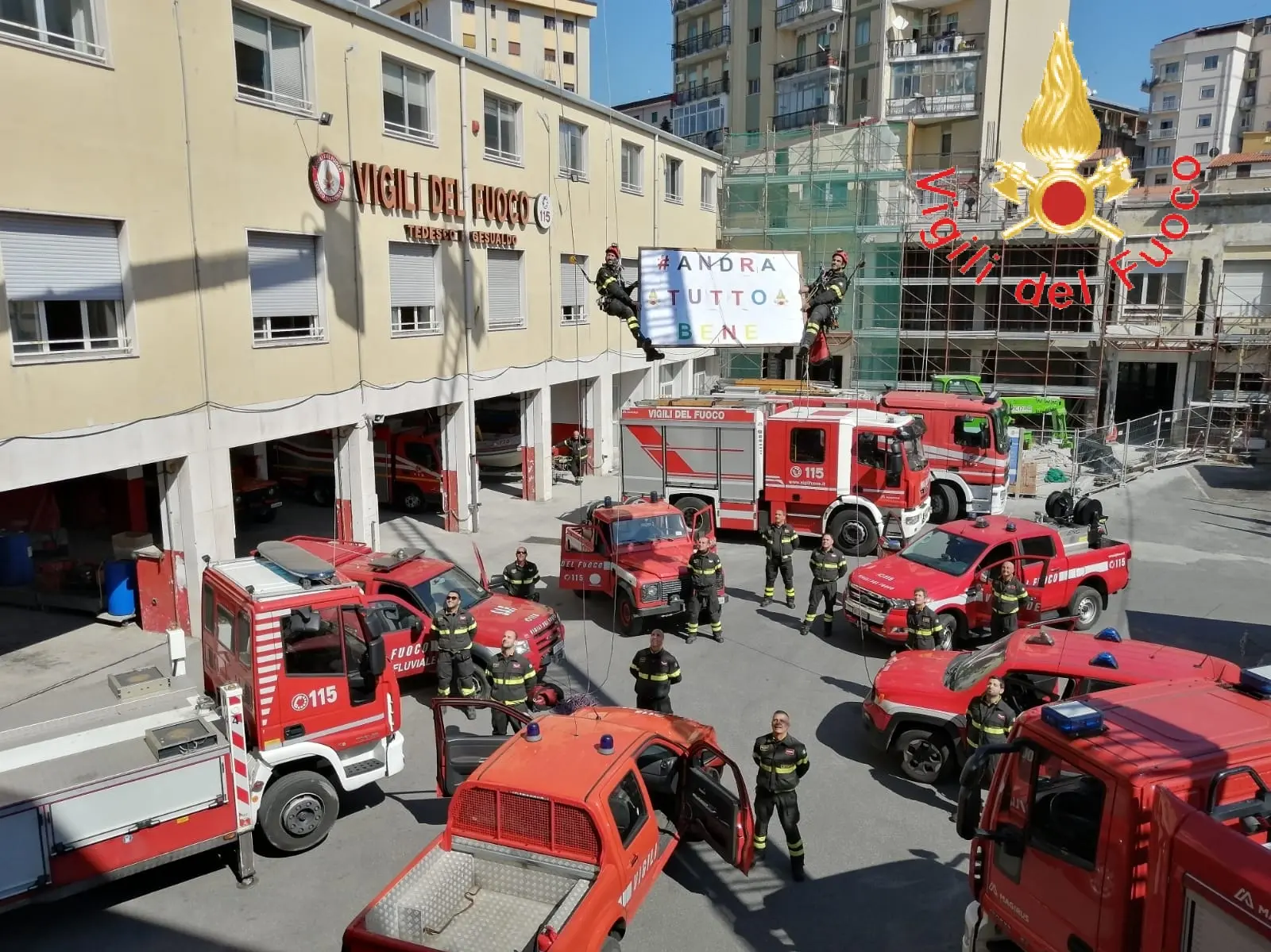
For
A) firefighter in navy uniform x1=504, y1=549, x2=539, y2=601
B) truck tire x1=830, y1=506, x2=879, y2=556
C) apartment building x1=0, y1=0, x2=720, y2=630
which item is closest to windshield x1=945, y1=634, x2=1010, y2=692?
firefighter in navy uniform x1=504, y1=549, x2=539, y2=601

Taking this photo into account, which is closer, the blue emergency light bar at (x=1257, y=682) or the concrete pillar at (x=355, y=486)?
the blue emergency light bar at (x=1257, y=682)

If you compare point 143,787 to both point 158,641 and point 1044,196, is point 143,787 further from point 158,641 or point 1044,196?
point 1044,196

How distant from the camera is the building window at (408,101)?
17.1m

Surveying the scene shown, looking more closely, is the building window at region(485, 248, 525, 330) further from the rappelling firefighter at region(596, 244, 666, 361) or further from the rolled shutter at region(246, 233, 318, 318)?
the rappelling firefighter at region(596, 244, 666, 361)

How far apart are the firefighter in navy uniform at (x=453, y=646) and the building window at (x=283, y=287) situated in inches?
256

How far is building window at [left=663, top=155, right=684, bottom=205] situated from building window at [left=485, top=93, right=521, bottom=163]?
26.5ft

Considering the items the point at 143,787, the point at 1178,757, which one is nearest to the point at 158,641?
the point at 143,787

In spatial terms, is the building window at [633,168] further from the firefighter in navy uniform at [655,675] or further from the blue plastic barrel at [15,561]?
the firefighter in navy uniform at [655,675]

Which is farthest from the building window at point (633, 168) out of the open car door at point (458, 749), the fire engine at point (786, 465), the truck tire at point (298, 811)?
the truck tire at point (298, 811)

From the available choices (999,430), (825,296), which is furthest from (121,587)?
(999,430)

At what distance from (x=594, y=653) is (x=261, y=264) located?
8.04 meters

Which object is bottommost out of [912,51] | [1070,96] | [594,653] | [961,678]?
[594,653]

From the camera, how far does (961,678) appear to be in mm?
9008

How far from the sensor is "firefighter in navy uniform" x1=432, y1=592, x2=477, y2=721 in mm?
10484
